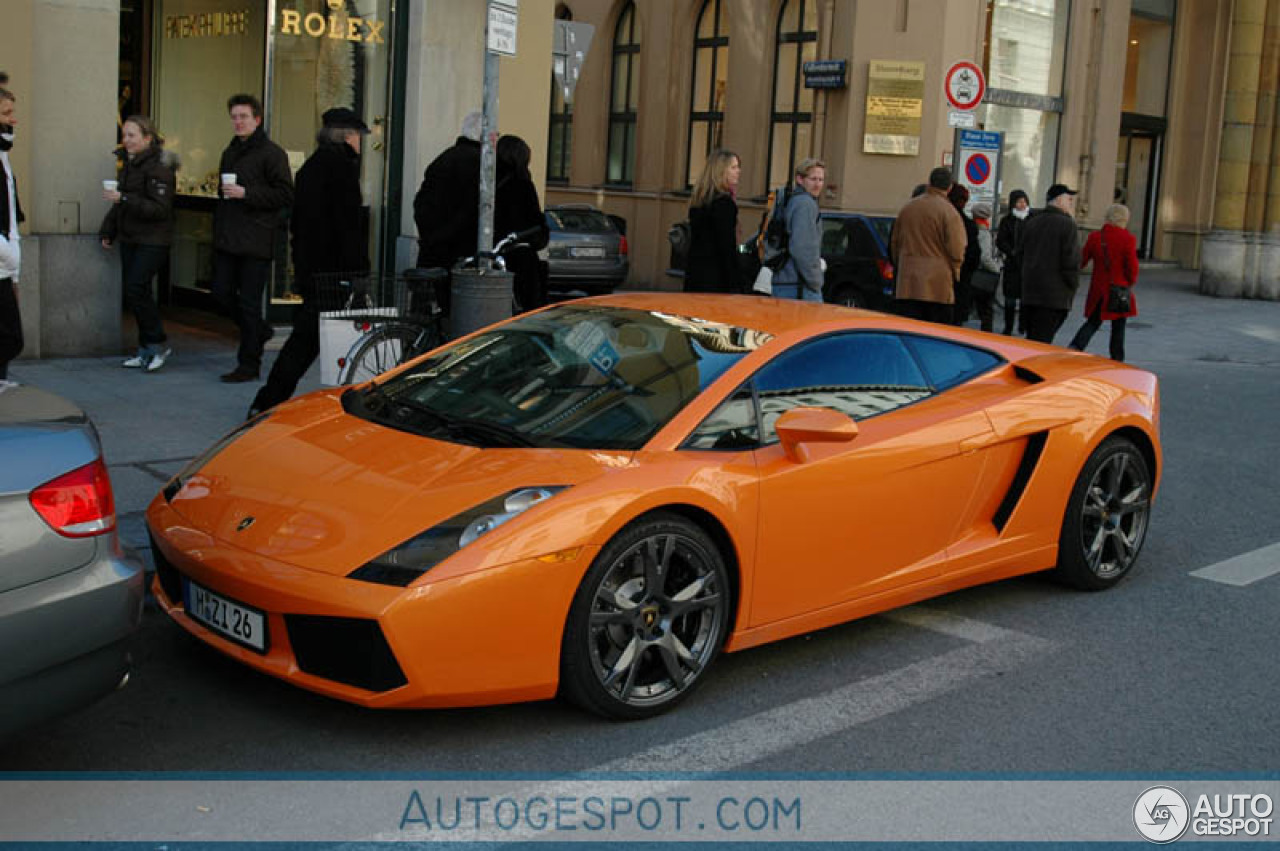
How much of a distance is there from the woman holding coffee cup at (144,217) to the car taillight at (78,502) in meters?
7.05

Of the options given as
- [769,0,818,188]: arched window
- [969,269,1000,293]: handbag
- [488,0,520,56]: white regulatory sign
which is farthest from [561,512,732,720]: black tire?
[769,0,818,188]: arched window

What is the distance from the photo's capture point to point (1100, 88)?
2633 centimetres

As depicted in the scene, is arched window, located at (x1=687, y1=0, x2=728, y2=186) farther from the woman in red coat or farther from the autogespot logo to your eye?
the autogespot logo

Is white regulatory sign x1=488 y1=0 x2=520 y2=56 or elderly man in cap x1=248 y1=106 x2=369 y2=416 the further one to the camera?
elderly man in cap x1=248 y1=106 x2=369 y2=416

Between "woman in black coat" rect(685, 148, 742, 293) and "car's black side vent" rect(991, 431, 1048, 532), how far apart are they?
417cm

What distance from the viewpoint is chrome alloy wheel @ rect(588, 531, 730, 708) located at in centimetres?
462

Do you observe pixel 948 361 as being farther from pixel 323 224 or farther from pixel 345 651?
pixel 323 224

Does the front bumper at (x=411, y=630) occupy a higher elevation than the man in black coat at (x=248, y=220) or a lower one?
lower

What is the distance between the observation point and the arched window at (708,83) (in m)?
26.0

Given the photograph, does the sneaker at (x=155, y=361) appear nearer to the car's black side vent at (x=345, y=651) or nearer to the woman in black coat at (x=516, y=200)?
the woman in black coat at (x=516, y=200)

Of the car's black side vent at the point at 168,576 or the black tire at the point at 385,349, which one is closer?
the car's black side vent at the point at 168,576

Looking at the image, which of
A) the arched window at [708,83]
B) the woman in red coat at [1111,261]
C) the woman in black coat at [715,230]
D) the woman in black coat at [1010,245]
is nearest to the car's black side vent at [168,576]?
the woman in black coat at [715,230]

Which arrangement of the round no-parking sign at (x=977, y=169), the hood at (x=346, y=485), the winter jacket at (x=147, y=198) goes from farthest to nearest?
the round no-parking sign at (x=977, y=169)
the winter jacket at (x=147, y=198)
the hood at (x=346, y=485)

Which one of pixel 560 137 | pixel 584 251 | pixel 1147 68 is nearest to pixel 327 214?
pixel 584 251
